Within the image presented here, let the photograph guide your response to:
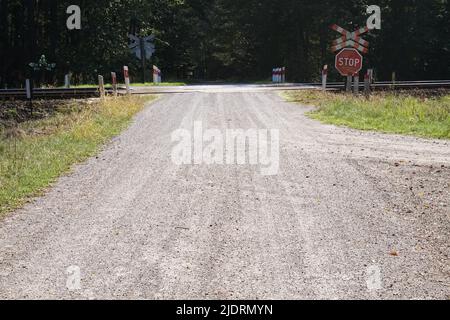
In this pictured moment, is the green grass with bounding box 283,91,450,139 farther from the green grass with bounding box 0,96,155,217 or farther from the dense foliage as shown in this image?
the dense foliage

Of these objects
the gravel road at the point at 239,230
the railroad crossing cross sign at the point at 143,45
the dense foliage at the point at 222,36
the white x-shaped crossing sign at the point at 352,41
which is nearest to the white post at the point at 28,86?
the gravel road at the point at 239,230

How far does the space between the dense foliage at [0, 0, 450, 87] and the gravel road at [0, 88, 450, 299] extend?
91.6 ft

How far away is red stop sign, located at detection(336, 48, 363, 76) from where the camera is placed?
18266mm

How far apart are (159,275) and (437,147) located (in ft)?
24.3

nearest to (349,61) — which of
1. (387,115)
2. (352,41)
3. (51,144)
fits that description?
(352,41)

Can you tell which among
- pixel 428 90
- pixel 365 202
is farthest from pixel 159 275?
pixel 428 90

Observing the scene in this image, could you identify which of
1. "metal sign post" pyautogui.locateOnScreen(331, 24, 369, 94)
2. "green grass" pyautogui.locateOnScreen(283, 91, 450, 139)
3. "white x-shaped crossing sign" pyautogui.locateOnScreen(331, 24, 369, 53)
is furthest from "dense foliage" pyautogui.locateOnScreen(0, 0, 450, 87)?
"green grass" pyautogui.locateOnScreen(283, 91, 450, 139)

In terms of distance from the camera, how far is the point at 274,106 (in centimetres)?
1659

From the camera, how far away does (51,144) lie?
1114 centimetres

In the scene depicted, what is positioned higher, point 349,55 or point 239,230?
point 349,55

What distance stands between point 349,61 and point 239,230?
545 inches

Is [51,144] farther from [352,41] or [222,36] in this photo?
[222,36]

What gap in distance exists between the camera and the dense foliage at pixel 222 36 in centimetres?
3678
